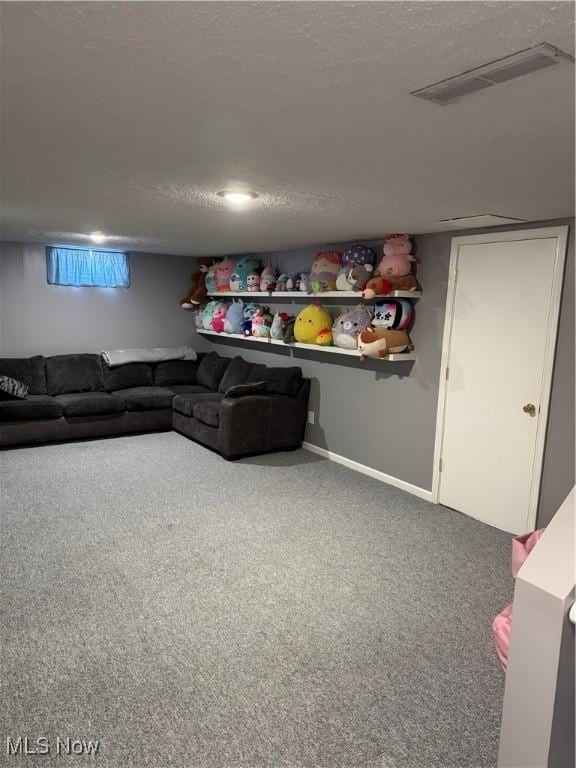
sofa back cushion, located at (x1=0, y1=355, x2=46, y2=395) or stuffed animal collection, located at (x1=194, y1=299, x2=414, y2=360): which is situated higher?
stuffed animal collection, located at (x1=194, y1=299, x2=414, y2=360)

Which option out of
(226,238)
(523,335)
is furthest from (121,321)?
(523,335)

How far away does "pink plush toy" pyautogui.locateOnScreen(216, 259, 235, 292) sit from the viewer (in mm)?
6529

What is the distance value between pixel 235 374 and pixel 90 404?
160 cm

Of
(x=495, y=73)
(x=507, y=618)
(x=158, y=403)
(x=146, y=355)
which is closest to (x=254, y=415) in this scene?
(x=158, y=403)

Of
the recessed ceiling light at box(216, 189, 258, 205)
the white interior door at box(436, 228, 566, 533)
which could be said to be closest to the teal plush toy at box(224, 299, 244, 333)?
the white interior door at box(436, 228, 566, 533)

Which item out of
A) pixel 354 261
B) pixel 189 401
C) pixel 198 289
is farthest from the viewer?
pixel 198 289

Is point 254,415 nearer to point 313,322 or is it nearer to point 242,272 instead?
point 313,322

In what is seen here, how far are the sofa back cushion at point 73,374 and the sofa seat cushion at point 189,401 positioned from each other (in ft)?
3.31

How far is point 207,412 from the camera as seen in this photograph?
544 cm

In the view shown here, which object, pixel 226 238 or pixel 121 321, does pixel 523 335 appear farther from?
pixel 121 321

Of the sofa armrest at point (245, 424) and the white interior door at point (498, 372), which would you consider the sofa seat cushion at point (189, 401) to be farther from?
the white interior door at point (498, 372)

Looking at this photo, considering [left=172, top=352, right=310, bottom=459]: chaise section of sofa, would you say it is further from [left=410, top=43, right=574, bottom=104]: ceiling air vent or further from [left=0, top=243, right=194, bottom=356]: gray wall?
[left=410, top=43, right=574, bottom=104]: ceiling air vent

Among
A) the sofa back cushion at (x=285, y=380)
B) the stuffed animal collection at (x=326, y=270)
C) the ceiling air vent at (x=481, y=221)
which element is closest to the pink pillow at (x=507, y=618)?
the ceiling air vent at (x=481, y=221)

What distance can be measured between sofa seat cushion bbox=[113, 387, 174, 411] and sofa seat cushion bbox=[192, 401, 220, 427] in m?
0.61
